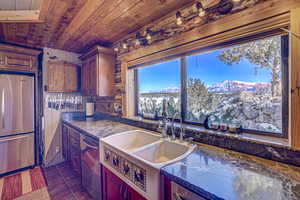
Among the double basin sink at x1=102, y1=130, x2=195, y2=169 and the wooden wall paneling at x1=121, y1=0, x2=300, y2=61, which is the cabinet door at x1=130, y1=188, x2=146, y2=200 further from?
the wooden wall paneling at x1=121, y1=0, x2=300, y2=61

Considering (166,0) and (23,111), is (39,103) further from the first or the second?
(166,0)

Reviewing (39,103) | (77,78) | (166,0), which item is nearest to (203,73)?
(166,0)

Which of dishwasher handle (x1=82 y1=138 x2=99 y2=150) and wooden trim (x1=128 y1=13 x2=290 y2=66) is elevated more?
Answer: wooden trim (x1=128 y1=13 x2=290 y2=66)

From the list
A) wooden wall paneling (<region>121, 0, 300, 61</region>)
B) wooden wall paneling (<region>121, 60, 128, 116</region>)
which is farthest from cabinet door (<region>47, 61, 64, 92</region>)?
wooden wall paneling (<region>121, 0, 300, 61</region>)

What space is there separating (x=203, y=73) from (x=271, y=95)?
2.19 feet

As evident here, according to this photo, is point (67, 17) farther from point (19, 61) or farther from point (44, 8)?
point (19, 61)

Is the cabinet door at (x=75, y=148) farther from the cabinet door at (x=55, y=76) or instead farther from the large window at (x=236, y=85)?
the large window at (x=236, y=85)

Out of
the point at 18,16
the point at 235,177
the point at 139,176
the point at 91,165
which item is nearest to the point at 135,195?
the point at 139,176

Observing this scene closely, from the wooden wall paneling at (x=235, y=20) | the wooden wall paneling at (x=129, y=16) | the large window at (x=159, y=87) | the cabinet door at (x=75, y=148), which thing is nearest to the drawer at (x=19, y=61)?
the wooden wall paneling at (x=129, y=16)

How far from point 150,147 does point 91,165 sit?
0.91m

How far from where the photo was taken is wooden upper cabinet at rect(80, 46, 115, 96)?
8.20 ft

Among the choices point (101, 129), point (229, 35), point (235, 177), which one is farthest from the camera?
point (101, 129)

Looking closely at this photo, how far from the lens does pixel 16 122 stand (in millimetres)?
2545

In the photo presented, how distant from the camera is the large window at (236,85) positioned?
1139 millimetres
